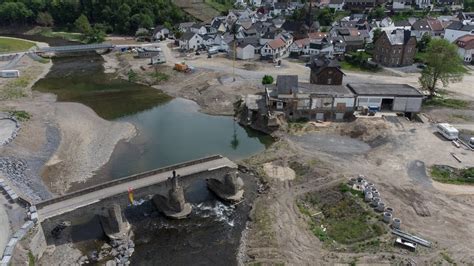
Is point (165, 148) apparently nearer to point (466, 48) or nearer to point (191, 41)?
point (191, 41)

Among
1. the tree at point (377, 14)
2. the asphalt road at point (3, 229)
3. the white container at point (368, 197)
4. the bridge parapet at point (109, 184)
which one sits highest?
the tree at point (377, 14)

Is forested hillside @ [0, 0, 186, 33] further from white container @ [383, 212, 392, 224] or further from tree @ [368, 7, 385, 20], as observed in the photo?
white container @ [383, 212, 392, 224]

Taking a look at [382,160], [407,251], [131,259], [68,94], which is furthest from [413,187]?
[68,94]

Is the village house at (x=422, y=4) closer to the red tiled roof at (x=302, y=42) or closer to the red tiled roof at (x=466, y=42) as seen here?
the red tiled roof at (x=466, y=42)

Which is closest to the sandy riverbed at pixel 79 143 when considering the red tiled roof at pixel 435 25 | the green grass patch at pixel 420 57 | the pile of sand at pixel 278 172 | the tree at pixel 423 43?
the pile of sand at pixel 278 172

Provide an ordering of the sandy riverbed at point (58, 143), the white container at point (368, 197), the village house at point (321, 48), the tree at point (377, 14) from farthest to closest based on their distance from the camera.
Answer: the tree at point (377, 14) < the village house at point (321, 48) < the sandy riverbed at point (58, 143) < the white container at point (368, 197)

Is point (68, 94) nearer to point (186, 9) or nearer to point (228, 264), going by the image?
point (228, 264)

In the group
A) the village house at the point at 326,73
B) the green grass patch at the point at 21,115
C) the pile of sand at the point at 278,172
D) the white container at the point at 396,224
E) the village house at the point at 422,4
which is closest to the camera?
A: the white container at the point at 396,224
